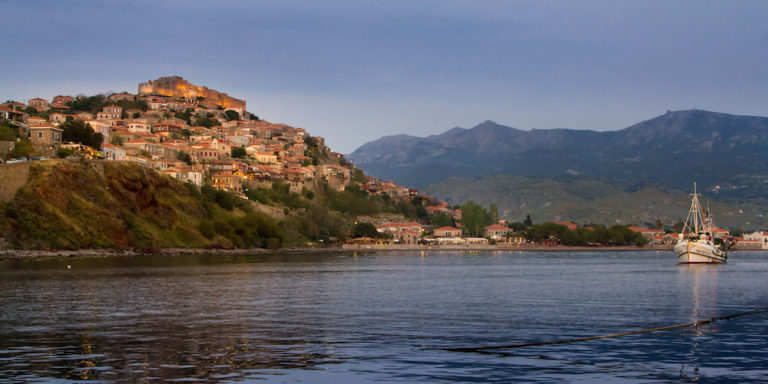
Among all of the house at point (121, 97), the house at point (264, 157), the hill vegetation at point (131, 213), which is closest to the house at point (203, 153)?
the hill vegetation at point (131, 213)

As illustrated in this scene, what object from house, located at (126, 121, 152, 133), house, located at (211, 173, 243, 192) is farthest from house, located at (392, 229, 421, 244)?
house, located at (126, 121, 152, 133)

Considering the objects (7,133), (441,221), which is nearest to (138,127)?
(7,133)

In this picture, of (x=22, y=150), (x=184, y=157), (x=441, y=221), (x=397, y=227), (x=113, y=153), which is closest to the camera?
(x=22, y=150)

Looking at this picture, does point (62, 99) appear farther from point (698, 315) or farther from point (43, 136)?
point (698, 315)

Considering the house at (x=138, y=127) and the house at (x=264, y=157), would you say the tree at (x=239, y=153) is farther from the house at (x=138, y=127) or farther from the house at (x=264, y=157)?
the house at (x=138, y=127)

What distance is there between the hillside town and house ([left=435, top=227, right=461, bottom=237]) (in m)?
0.23

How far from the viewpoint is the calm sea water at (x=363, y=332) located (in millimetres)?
18359

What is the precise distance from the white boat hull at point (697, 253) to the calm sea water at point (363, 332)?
39.0 meters

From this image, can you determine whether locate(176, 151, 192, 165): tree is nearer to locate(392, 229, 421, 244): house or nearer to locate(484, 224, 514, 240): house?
locate(392, 229, 421, 244): house

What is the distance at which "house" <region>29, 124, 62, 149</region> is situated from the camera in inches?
4231

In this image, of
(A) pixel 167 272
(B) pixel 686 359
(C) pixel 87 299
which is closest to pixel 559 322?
(B) pixel 686 359

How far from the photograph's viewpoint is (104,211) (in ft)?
290

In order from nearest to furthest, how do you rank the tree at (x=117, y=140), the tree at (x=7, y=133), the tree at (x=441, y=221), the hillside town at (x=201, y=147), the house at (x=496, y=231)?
the tree at (x=7, y=133) → the hillside town at (x=201, y=147) → the tree at (x=117, y=140) → the tree at (x=441, y=221) → the house at (x=496, y=231)

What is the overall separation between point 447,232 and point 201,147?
6005 centimetres
